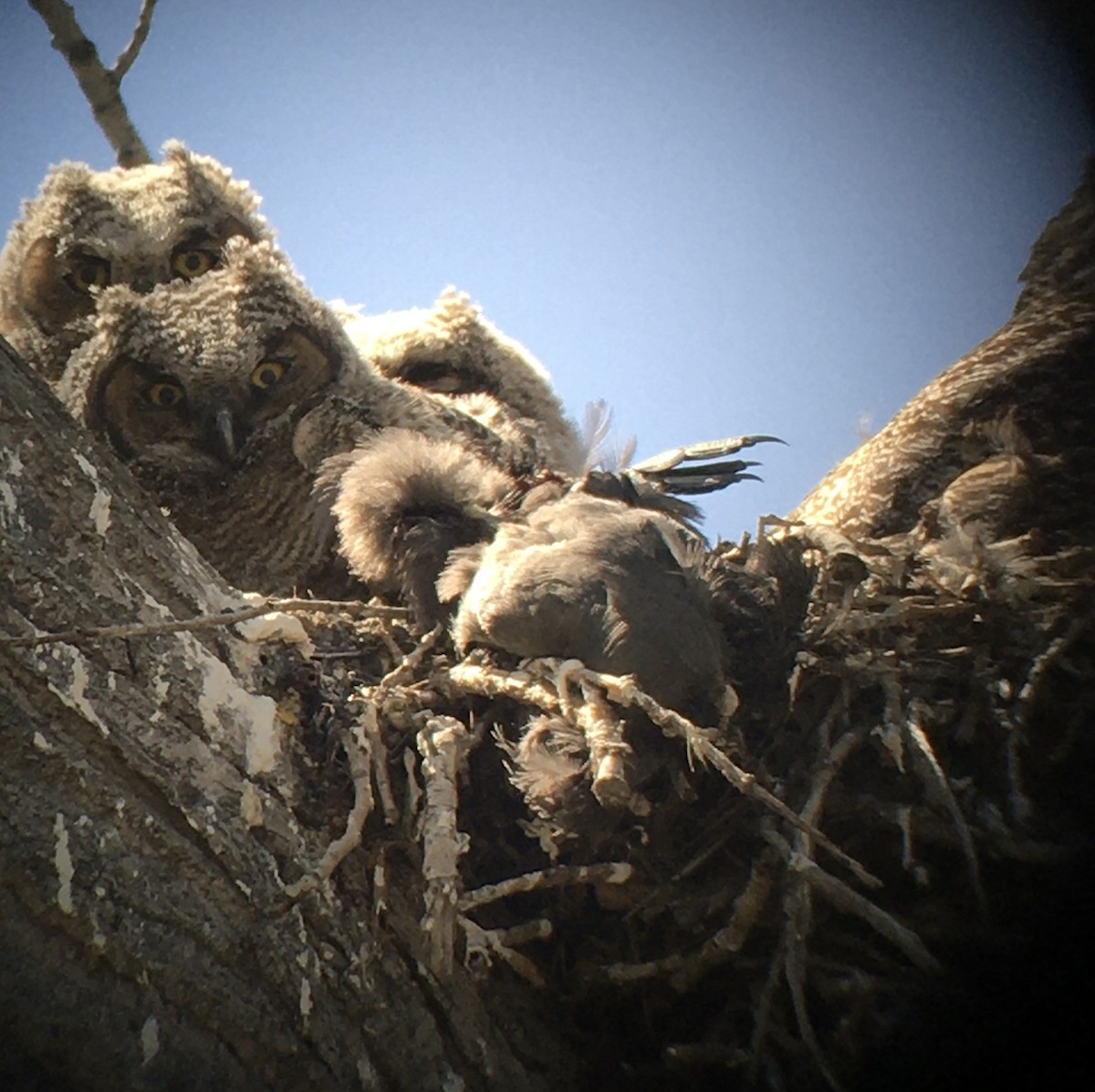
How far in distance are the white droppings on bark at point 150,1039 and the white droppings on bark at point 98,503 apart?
0.68 meters

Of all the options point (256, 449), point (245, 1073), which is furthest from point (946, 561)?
point (256, 449)

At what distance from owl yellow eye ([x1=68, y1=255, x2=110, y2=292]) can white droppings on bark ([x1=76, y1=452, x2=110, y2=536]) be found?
92.7 inches

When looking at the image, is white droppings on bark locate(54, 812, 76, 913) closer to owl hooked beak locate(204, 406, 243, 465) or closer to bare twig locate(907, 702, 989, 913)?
bare twig locate(907, 702, 989, 913)

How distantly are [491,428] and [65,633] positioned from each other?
2.08 metres

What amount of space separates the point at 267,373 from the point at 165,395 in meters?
0.33

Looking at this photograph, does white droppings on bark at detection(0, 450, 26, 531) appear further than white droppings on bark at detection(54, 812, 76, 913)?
Yes

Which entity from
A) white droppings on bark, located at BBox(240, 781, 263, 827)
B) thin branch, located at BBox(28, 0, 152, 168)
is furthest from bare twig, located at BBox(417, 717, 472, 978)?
thin branch, located at BBox(28, 0, 152, 168)

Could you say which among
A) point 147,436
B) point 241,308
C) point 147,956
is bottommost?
point 147,956

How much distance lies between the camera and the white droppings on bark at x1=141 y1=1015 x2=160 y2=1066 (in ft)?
3.42

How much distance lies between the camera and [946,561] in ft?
5.99

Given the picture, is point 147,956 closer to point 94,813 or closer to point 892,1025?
point 94,813

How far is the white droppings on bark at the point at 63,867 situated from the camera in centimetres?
107

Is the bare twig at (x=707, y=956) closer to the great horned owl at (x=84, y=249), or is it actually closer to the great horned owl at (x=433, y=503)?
the great horned owl at (x=433, y=503)

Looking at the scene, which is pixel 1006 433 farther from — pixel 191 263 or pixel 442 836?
pixel 191 263
